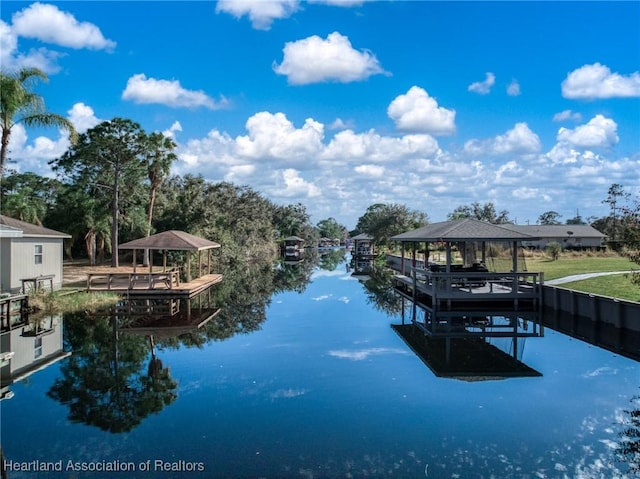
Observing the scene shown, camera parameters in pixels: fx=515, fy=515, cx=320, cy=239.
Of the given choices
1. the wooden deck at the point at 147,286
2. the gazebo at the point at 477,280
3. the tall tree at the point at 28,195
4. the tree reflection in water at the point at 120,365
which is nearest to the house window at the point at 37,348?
the tree reflection in water at the point at 120,365

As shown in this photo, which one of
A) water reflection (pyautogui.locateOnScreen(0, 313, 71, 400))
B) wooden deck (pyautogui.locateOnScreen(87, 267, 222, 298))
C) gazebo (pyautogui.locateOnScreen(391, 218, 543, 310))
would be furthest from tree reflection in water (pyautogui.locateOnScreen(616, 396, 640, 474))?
wooden deck (pyautogui.locateOnScreen(87, 267, 222, 298))

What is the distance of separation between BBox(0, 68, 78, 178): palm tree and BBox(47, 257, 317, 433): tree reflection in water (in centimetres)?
739

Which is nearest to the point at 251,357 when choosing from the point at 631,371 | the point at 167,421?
the point at 167,421

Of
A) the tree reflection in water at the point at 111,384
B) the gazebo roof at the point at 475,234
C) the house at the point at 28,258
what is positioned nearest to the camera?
the tree reflection in water at the point at 111,384

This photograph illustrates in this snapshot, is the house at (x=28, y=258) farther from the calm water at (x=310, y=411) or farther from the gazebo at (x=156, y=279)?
the calm water at (x=310, y=411)

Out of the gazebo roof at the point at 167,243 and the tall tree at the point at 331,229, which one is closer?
the gazebo roof at the point at 167,243

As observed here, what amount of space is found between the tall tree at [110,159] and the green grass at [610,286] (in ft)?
87.3

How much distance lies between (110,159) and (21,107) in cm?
1452

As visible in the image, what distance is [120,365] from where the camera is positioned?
39.8 ft

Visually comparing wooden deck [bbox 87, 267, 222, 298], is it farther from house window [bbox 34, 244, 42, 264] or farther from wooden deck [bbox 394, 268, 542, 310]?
wooden deck [bbox 394, 268, 542, 310]

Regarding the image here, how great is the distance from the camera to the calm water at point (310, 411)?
7.05 metres

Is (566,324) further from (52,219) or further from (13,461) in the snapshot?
(52,219)

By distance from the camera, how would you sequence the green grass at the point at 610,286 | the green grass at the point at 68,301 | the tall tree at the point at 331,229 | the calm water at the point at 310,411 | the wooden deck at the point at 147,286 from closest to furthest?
the calm water at the point at 310,411 < the green grass at the point at 68,301 < the green grass at the point at 610,286 < the wooden deck at the point at 147,286 < the tall tree at the point at 331,229

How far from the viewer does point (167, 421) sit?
8.60 meters
